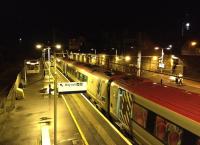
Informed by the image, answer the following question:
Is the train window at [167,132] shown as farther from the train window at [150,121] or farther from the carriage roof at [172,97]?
the carriage roof at [172,97]

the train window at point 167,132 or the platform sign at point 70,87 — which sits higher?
the platform sign at point 70,87

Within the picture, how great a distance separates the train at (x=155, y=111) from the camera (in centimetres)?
820

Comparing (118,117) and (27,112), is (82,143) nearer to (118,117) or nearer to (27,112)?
(118,117)

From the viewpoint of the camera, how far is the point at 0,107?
23359mm

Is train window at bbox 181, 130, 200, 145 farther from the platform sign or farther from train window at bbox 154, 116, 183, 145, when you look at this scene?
the platform sign

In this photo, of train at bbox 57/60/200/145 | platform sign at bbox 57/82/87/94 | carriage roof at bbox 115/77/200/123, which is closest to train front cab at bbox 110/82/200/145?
train at bbox 57/60/200/145

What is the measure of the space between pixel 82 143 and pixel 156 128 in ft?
18.2

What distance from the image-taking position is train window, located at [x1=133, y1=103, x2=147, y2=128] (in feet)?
36.7

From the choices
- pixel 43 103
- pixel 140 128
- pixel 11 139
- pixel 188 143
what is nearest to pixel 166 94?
pixel 140 128

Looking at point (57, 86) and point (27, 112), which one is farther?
point (27, 112)

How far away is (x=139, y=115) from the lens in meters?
11.8

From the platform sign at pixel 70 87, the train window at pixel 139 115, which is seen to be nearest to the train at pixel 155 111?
the train window at pixel 139 115

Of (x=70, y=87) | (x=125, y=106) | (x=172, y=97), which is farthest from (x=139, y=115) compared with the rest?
(x=70, y=87)

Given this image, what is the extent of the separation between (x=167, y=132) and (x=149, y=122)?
155 cm
